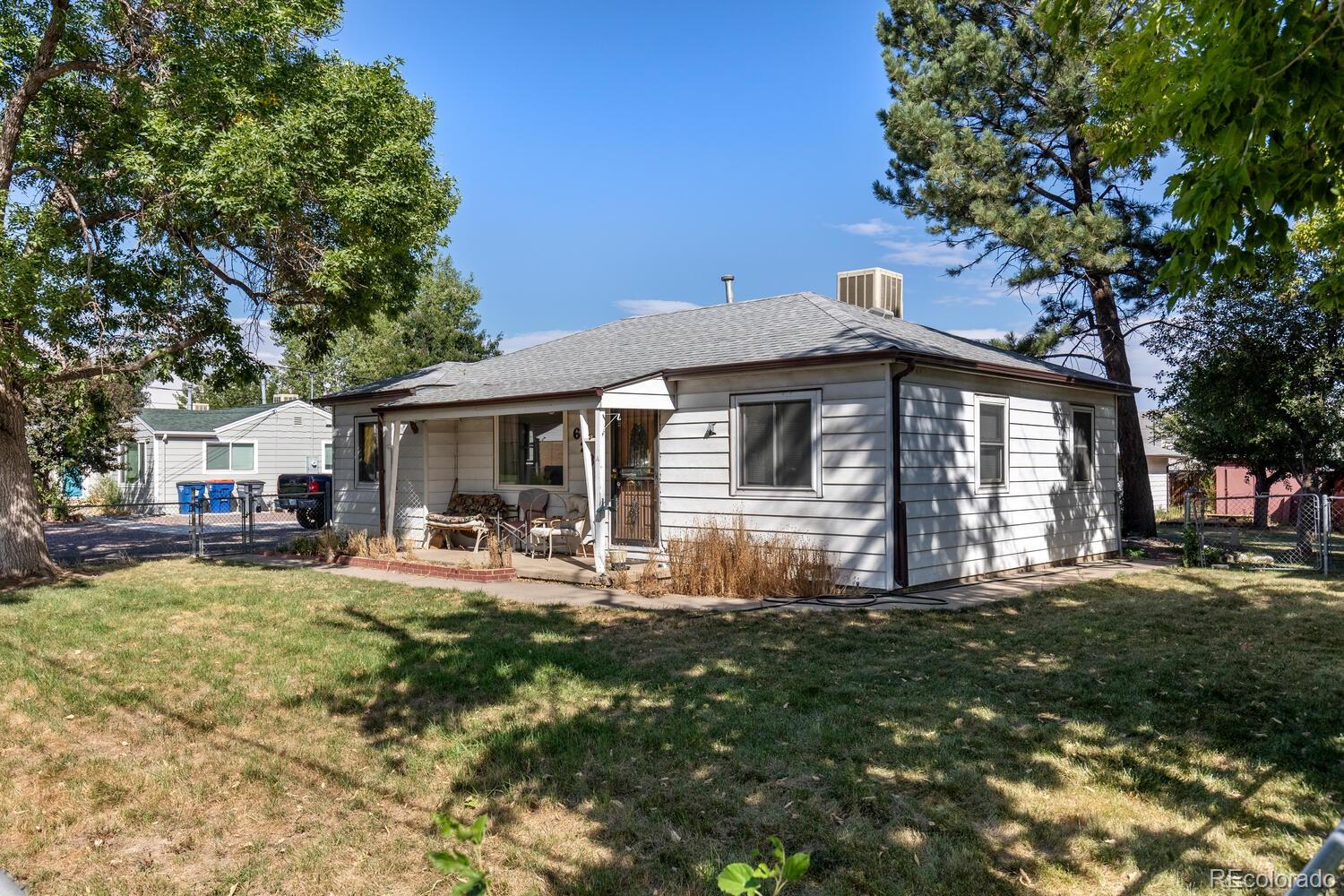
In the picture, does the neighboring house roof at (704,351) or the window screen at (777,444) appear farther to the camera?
the neighboring house roof at (704,351)

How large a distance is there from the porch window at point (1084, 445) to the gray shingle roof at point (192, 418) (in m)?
25.9

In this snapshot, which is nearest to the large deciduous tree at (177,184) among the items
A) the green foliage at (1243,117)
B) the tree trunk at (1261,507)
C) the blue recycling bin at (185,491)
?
the green foliage at (1243,117)

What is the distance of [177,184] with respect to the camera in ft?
34.7

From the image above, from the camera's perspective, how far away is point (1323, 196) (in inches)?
161

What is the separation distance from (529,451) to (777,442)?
207 inches

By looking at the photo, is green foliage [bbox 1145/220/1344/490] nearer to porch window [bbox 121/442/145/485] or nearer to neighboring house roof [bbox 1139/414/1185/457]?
neighboring house roof [bbox 1139/414/1185/457]

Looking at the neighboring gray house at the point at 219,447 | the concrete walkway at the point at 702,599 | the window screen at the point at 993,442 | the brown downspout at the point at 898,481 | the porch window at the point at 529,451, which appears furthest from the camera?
the neighboring gray house at the point at 219,447

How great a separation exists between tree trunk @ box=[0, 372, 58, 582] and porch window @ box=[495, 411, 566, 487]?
6.48 meters

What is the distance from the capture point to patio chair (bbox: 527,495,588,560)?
12914mm

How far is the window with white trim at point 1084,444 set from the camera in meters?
13.8

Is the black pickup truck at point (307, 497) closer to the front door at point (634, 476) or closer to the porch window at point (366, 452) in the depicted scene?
the porch window at point (366, 452)

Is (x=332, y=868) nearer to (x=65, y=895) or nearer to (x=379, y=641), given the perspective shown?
(x=65, y=895)

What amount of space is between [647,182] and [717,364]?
9103 millimetres

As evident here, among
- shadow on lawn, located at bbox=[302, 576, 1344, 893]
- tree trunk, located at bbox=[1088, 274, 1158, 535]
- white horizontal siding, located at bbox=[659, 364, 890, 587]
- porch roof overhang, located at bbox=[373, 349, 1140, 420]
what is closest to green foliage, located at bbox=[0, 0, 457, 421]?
porch roof overhang, located at bbox=[373, 349, 1140, 420]
